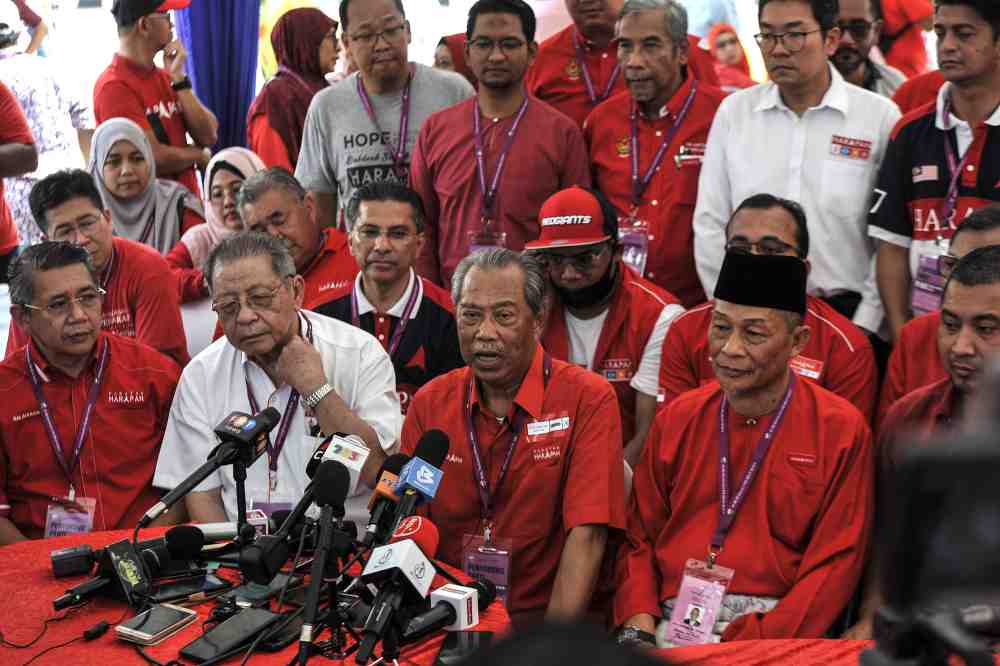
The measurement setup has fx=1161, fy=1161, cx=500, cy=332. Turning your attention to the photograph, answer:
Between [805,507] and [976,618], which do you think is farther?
[805,507]

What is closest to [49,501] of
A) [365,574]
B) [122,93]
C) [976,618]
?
[365,574]

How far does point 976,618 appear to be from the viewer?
3.65 ft

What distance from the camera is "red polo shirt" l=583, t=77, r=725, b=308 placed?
4.84 m

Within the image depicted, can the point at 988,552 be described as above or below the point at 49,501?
above

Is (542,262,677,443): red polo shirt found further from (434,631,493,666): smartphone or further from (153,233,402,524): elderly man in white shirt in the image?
(434,631,493,666): smartphone

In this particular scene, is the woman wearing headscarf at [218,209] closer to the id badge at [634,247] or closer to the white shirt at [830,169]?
the id badge at [634,247]

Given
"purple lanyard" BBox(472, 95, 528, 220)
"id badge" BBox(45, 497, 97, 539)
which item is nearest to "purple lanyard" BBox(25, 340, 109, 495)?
"id badge" BBox(45, 497, 97, 539)

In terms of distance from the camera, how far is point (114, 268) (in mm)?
5062

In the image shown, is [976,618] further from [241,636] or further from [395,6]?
[395,6]

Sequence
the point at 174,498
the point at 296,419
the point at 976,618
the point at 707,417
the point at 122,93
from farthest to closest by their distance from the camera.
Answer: the point at 122,93 → the point at 296,419 → the point at 707,417 → the point at 174,498 → the point at 976,618

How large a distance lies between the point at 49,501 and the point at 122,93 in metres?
3.05

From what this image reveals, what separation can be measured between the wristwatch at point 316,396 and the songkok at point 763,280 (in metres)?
1.29

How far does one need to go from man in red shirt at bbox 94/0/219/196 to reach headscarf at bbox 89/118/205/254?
182 millimetres

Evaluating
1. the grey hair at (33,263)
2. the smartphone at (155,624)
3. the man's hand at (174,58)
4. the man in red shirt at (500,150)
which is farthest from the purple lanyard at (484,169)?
the smartphone at (155,624)
